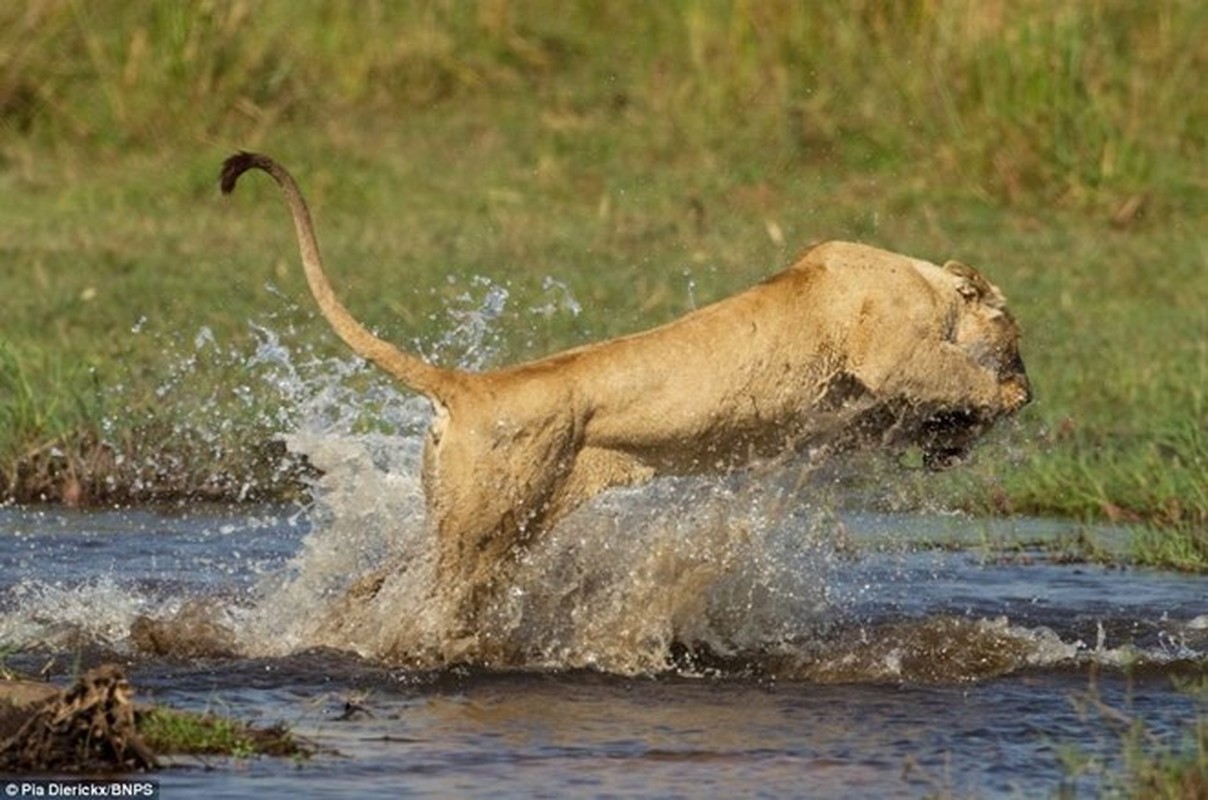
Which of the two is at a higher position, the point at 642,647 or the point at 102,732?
the point at 642,647

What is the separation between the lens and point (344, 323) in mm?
5855

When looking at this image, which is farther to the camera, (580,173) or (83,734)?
(580,173)

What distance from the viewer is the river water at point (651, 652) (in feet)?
16.9

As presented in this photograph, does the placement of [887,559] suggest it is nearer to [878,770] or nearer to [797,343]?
[797,343]

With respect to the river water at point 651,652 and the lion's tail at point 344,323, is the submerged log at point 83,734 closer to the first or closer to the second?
the river water at point 651,652

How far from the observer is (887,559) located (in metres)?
7.40

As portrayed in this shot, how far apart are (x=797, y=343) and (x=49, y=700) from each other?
1893mm

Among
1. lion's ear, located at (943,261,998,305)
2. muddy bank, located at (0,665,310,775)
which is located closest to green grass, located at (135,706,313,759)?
muddy bank, located at (0,665,310,775)

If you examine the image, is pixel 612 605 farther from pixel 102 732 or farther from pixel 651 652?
pixel 102 732

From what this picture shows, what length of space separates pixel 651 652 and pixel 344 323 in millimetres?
998

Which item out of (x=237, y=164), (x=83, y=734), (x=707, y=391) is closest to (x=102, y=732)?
(x=83, y=734)

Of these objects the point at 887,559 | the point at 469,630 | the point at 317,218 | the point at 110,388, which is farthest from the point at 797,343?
the point at 317,218

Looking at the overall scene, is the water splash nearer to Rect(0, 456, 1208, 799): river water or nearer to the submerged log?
Rect(0, 456, 1208, 799): river water

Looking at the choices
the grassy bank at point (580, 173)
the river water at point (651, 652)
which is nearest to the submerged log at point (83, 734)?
the river water at point (651, 652)
